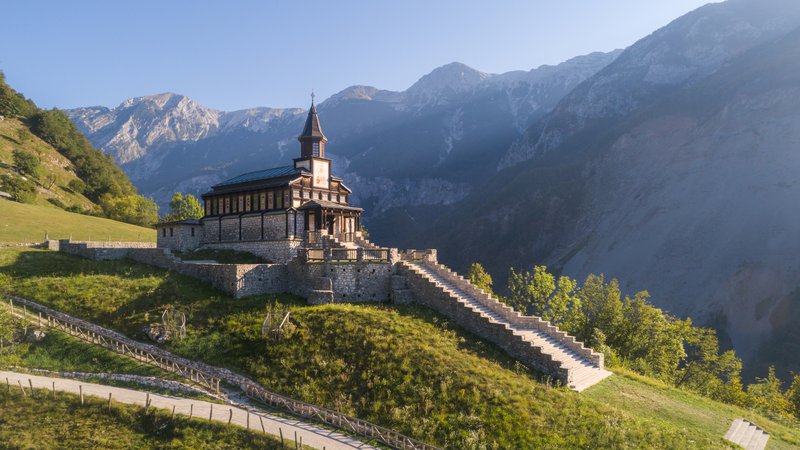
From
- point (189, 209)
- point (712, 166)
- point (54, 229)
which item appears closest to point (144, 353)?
point (54, 229)

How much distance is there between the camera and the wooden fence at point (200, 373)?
19.8 m

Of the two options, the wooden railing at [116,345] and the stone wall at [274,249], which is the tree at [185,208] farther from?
the wooden railing at [116,345]

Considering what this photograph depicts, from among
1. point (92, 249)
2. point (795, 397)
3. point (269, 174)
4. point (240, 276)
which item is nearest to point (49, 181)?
point (92, 249)

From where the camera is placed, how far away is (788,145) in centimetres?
9569

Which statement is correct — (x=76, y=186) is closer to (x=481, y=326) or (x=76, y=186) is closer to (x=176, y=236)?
(x=176, y=236)

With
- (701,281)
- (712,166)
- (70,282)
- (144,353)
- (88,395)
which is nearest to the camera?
(88,395)

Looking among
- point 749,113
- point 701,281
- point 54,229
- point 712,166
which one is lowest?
point 701,281

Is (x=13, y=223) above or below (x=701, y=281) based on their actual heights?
above

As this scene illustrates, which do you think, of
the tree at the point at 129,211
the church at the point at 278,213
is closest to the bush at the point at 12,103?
the tree at the point at 129,211

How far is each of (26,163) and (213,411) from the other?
78055 mm

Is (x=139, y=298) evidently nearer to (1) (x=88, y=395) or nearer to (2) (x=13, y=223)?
(1) (x=88, y=395)

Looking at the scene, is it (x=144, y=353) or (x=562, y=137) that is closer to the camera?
(x=144, y=353)

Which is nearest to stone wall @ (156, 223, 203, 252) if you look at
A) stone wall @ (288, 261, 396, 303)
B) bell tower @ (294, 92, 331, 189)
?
bell tower @ (294, 92, 331, 189)

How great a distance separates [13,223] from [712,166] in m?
129
